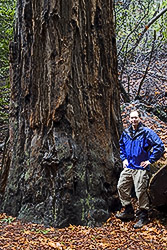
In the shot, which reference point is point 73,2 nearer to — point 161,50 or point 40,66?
point 40,66

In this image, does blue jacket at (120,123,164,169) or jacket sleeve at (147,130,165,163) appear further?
blue jacket at (120,123,164,169)

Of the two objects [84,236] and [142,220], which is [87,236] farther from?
[142,220]

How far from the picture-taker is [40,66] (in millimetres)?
5020

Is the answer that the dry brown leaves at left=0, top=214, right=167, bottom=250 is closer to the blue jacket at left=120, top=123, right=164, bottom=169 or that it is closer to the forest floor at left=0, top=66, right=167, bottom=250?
the forest floor at left=0, top=66, right=167, bottom=250

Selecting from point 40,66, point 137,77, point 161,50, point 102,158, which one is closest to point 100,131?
point 102,158

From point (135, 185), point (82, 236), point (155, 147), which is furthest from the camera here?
point (135, 185)

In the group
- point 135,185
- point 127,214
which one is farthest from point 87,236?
point 135,185

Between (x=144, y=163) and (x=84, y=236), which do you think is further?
(x=144, y=163)

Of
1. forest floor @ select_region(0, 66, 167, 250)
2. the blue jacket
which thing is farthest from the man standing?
forest floor @ select_region(0, 66, 167, 250)

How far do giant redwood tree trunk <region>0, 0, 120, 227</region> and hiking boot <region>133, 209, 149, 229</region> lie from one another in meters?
0.60

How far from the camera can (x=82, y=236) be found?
4188 millimetres

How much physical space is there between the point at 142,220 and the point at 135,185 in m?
0.58

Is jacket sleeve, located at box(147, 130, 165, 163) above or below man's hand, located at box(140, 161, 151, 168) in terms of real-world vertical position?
above

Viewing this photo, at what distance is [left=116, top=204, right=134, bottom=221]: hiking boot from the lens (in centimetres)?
486
